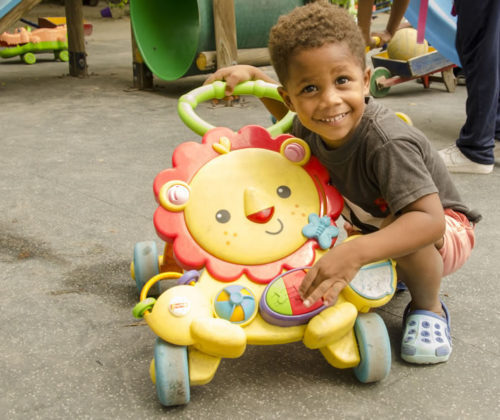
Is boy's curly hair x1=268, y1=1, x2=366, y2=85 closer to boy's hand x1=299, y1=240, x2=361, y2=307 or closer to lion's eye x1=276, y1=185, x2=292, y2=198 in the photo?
lion's eye x1=276, y1=185, x2=292, y2=198

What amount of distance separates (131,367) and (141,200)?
1234 mm

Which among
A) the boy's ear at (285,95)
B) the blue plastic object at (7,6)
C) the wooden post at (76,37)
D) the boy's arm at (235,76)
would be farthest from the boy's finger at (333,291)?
the wooden post at (76,37)

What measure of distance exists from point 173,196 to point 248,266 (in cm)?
25

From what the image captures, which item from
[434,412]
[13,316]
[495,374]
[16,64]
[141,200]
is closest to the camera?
[434,412]

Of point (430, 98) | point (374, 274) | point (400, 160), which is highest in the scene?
point (400, 160)

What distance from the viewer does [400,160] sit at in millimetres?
1362

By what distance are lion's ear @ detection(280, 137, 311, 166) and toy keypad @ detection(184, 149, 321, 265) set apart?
0.02 meters

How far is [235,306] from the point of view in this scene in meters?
1.34

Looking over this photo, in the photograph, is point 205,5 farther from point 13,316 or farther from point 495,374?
point 495,374

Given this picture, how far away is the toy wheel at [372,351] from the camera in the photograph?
1339mm

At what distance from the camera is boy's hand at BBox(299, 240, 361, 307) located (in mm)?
1285

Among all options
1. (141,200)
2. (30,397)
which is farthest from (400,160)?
(141,200)

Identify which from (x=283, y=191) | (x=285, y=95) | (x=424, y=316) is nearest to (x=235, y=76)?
(x=285, y=95)

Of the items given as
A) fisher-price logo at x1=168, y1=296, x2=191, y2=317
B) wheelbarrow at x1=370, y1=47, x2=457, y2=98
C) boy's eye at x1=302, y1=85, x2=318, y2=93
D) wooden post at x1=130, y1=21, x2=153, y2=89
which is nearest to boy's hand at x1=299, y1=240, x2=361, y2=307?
fisher-price logo at x1=168, y1=296, x2=191, y2=317
